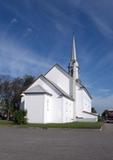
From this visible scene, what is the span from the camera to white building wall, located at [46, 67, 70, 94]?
2302 inches

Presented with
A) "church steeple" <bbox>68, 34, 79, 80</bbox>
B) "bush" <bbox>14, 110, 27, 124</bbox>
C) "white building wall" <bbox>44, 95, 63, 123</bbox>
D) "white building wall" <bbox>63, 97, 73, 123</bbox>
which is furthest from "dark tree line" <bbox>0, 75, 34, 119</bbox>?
"bush" <bbox>14, 110, 27, 124</bbox>

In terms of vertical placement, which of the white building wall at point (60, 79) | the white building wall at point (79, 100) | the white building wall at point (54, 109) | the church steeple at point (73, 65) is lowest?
the white building wall at point (54, 109)

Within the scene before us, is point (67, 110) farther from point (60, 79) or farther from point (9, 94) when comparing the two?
point (9, 94)

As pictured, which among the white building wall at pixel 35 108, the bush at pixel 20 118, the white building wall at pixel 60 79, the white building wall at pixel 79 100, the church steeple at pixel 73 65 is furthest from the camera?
the white building wall at pixel 79 100

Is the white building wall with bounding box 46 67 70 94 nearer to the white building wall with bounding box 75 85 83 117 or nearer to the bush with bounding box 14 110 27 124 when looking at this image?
the white building wall with bounding box 75 85 83 117

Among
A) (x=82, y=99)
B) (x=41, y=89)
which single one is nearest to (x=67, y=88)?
(x=82, y=99)

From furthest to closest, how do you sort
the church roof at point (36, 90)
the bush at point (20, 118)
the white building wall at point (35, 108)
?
the church roof at point (36, 90), the white building wall at point (35, 108), the bush at point (20, 118)

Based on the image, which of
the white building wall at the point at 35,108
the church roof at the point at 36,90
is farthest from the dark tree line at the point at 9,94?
the white building wall at the point at 35,108

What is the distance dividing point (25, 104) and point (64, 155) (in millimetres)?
33702

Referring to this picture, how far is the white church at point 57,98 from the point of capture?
45.4 meters

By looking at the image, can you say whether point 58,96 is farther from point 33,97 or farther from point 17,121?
point 17,121

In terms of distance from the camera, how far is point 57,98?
164 ft

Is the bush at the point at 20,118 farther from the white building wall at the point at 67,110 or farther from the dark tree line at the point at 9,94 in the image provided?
the dark tree line at the point at 9,94

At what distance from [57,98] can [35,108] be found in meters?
5.89
